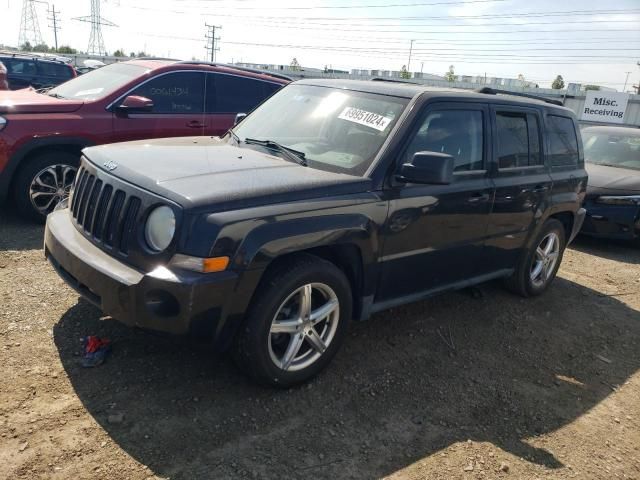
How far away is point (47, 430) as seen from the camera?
275cm

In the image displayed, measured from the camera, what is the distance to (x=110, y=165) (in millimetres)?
3336

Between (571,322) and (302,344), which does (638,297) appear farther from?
(302,344)

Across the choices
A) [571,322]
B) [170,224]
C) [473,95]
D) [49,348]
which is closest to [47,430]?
[49,348]

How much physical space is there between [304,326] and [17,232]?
375 cm

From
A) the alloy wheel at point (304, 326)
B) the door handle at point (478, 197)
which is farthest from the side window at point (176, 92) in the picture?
the alloy wheel at point (304, 326)

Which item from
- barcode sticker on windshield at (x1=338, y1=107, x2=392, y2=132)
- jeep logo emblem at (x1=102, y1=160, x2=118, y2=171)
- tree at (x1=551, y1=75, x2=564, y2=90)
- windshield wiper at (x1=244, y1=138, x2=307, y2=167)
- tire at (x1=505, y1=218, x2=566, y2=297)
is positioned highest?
tree at (x1=551, y1=75, x2=564, y2=90)

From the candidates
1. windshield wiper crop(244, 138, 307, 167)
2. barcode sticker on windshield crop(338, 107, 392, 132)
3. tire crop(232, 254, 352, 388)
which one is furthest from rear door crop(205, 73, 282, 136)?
tire crop(232, 254, 352, 388)

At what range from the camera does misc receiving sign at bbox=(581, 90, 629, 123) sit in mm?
28547

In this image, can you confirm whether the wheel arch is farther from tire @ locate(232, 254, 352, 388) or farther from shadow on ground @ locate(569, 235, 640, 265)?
shadow on ground @ locate(569, 235, 640, 265)

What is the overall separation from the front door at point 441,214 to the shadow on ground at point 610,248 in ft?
12.9

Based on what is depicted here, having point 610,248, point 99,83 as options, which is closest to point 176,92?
point 99,83

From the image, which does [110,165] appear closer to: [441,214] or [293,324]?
[293,324]

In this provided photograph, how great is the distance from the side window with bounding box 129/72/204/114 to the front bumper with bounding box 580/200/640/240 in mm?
5509

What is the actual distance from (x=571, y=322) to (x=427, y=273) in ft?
6.42
